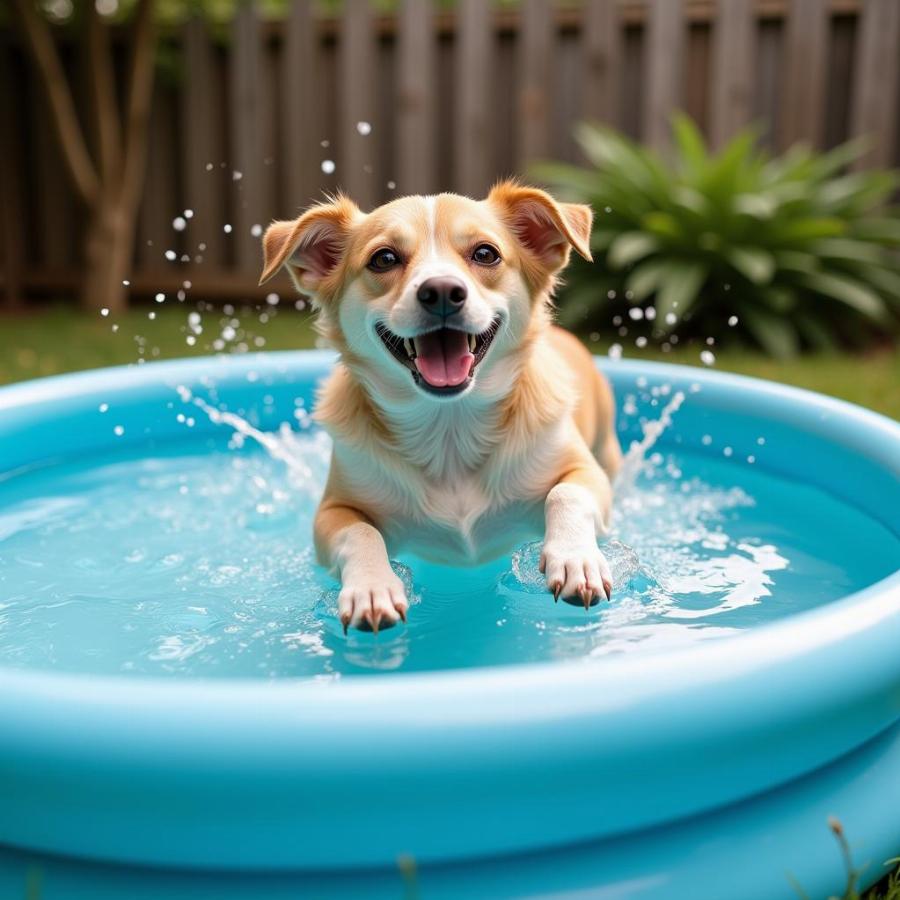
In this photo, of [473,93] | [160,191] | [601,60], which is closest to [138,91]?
[160,191]

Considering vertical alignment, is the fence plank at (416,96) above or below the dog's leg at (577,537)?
above

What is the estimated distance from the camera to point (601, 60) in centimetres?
755

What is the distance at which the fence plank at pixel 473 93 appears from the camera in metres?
7.68

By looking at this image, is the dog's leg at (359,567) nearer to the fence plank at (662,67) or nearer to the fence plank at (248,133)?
the fence plank at (662,67)

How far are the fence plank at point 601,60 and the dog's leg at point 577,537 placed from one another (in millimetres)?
5309

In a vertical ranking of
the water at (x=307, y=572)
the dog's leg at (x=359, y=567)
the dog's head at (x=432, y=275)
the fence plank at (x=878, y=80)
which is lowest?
the water at (x=307, y=572)

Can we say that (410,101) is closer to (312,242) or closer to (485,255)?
(312,242)

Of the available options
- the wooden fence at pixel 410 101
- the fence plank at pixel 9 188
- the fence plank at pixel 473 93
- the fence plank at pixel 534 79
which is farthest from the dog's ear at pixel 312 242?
the fence plank at pixel 9 188

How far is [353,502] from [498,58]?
5.80m

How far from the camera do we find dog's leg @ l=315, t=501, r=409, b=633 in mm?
2254

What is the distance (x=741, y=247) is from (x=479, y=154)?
2.08 metres

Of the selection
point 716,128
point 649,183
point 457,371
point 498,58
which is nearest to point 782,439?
point 457,371

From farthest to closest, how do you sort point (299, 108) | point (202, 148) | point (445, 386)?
1. point (202, 148)
2. point (299, 108)
3. point (445, 386)

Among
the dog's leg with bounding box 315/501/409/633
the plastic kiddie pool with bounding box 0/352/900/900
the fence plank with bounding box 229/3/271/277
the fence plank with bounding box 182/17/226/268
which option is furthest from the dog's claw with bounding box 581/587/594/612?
the fence plank with bounding box 182/17/226/268
